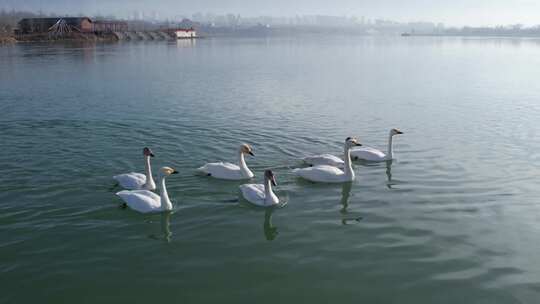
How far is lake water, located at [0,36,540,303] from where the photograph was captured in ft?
28.8

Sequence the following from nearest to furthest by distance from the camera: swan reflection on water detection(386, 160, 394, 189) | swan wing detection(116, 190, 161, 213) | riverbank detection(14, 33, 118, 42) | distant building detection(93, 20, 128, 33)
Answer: swan wing detection(116, 190, 161, 213), swan reflection on water detection(386, 160, 394, 189), riverbank detection(14, 33, 118, 42), distant building detection(93, 20, 128, 33)

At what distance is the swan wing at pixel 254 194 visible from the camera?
40.2ft

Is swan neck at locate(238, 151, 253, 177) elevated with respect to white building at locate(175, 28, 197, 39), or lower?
lower

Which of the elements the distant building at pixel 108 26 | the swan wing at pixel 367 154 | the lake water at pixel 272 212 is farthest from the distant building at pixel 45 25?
the swan wing at pixel 367 154

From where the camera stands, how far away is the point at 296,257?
9.77m

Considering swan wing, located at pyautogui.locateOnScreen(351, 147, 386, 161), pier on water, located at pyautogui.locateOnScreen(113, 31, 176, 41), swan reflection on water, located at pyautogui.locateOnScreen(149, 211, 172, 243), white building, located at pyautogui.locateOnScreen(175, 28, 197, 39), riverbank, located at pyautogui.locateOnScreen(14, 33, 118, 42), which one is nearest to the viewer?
swan reflection on water, located at pyautogui.locateOnScreen(149, 211, 172, 243)

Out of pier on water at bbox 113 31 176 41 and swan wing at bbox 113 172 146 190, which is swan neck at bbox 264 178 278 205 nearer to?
swan wing at bbox 113 172 146 190

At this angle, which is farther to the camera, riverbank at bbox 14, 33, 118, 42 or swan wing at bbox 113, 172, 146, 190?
riverbank at bbox 14, 33, 118, 42

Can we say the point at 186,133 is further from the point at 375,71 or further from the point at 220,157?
the point at 375,71

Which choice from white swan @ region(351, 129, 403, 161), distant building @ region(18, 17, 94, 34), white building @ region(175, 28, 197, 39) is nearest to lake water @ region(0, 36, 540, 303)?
white swan @ region(351, 129, 403, 161)

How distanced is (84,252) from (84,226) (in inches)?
48.8

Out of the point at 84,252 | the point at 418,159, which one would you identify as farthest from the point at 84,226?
the point at 418,159

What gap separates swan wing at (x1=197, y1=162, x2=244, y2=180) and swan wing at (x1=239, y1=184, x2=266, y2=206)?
4.03ft

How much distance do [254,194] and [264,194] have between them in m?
0.24
